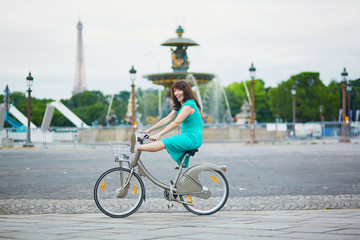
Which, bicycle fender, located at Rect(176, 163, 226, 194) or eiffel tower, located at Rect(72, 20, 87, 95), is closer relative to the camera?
bicycle fender, located at Rect(176, 163, 226, 194)

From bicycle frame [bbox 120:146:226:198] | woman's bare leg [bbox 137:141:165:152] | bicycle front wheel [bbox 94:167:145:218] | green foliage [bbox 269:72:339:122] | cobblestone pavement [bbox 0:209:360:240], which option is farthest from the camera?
green foliage [bbox 269:72:339:122]

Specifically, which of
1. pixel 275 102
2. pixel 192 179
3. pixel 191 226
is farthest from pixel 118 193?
pixel 275 102

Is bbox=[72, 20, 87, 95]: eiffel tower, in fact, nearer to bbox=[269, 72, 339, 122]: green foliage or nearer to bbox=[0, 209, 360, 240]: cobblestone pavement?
bbox=[269, 72, 339, 122]: green foliage

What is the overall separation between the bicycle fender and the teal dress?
Answer: 171 millimetres

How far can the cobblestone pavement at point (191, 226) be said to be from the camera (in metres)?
4.73

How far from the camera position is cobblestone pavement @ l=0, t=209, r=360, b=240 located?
186 inches

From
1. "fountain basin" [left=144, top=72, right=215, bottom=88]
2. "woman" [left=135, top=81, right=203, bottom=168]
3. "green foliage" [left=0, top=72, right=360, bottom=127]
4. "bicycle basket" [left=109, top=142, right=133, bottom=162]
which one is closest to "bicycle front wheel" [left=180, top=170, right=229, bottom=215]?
"woman" [left=135, top=81, right=203, bottom=168]

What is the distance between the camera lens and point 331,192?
29.4 feet

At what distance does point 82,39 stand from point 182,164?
582 feet

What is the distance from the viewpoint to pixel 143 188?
6.45 m

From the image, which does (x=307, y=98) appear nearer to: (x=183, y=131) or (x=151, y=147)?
(x=183, y=131)

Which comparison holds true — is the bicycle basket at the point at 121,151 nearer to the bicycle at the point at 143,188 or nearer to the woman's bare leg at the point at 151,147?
the bicycle at the point at 143,188

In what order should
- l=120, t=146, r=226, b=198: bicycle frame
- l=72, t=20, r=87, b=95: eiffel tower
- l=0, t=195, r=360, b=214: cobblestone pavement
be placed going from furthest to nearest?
l=72, t=20, r=87, b=95: eiffel tower → l=0, t=195, r=360, b=214: cobblestone pavement → l=120, t=146, r=226, b=198: bicycle frame

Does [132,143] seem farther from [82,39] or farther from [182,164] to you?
[82,39]
